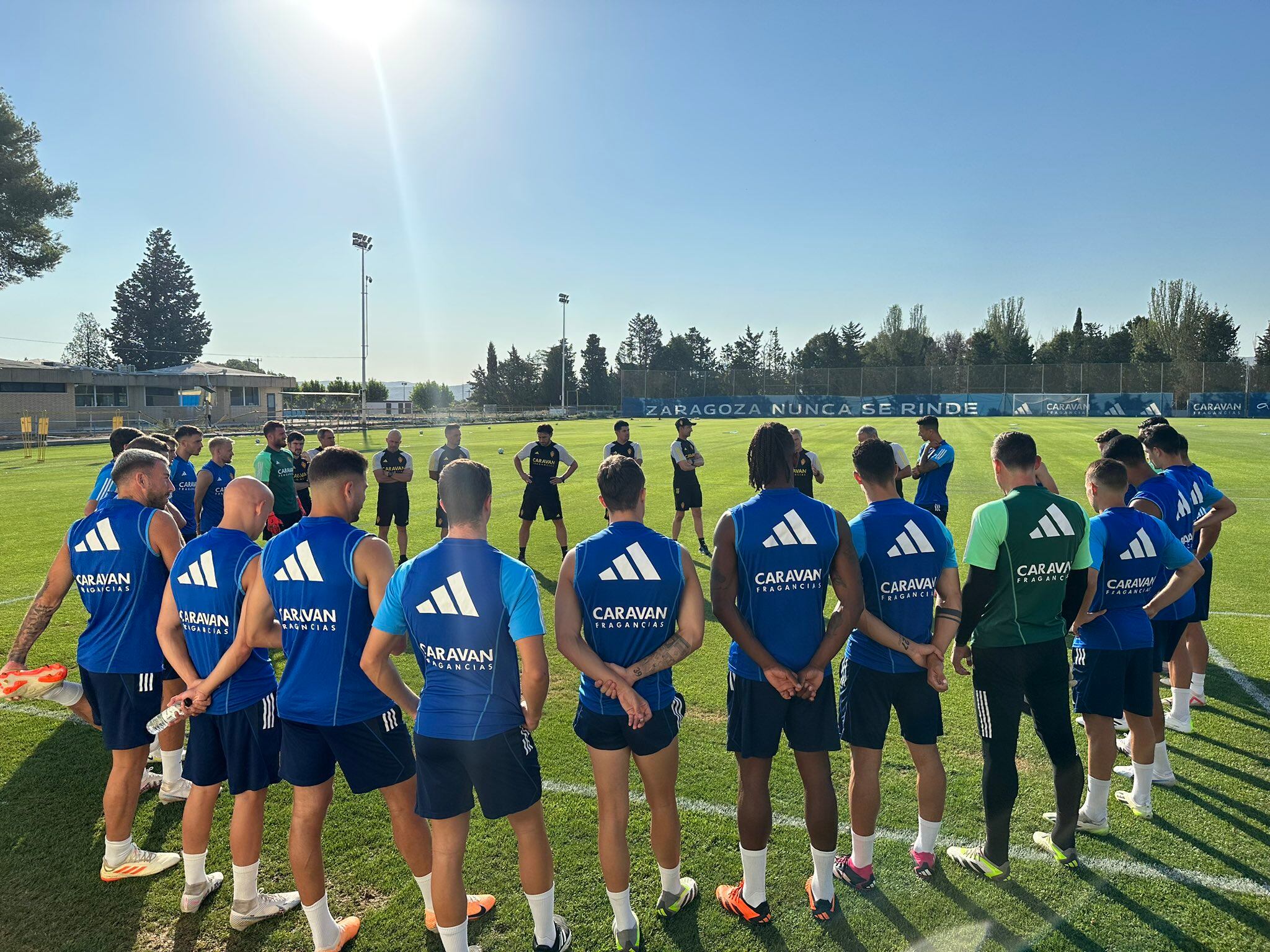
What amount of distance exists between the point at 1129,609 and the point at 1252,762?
6.53ft

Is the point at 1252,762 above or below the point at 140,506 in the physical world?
below

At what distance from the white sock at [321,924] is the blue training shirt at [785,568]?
2209mm

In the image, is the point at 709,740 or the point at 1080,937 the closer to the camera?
the point at 1080,937

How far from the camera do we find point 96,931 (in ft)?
11.0

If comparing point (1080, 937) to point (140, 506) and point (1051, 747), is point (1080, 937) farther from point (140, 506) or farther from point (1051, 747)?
point (140, 506)

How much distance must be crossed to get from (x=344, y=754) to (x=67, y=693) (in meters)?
2.40

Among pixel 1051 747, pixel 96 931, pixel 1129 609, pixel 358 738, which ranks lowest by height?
pixel 96 931

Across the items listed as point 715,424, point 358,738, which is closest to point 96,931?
point 358,738

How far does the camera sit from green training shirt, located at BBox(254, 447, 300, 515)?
938 cm

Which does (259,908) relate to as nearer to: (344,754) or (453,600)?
(344,754)

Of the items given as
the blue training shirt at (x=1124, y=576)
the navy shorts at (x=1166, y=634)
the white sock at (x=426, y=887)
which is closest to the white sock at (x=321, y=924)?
the white sock at (x=426, y=887)

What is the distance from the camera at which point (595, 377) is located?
4267 inches

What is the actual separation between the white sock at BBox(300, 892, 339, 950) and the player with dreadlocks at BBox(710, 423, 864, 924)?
1877 millimetres

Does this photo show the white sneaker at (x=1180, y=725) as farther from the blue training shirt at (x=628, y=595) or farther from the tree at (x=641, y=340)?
the tree at (x=641, y=340)
